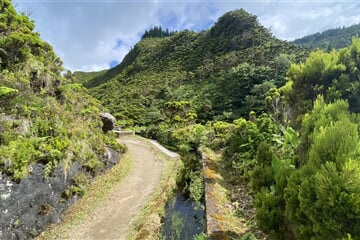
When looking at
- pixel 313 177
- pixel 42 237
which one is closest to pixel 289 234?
pixel 313 177

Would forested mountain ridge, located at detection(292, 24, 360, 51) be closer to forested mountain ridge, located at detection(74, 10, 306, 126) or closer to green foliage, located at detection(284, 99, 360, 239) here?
forested mountain ridge, located at detection(74, 10, 306, 126)

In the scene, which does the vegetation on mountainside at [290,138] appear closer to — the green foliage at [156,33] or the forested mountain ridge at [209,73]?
the forested mountain ridge at [209,73]

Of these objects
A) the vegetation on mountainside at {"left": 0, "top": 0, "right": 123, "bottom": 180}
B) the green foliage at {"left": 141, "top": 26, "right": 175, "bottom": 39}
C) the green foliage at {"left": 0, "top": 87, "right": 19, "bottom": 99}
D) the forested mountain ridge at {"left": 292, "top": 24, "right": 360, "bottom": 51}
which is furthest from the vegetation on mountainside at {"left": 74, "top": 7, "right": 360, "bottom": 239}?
the green foliage at {"left": 141, "top": 26, "right": 175, "bottom": 39}

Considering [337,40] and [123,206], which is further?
[337,40]

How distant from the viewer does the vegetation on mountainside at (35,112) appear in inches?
306

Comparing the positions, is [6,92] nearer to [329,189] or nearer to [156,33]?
[329,189]

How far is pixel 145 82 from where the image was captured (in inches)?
2007

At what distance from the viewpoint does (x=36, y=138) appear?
27.6ft

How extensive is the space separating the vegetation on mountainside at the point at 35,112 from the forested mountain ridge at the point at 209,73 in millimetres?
17111

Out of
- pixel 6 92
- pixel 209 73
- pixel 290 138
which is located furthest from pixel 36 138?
pixel 209 73

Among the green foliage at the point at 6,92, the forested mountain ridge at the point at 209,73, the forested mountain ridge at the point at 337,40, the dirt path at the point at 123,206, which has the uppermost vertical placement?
the forested mountain ridge at the point at 337,40

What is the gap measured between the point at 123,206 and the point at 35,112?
463 cm

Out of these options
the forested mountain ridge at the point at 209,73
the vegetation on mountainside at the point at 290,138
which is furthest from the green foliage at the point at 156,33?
the vegetation on mountainside at the point at 290,138

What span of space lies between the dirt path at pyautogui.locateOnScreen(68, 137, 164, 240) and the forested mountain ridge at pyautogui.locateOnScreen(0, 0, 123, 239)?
102cm
